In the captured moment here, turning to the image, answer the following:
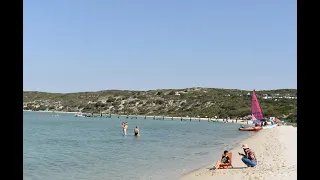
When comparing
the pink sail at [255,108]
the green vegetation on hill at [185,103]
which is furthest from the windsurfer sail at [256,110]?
the green vegetation on hill at [185,103]

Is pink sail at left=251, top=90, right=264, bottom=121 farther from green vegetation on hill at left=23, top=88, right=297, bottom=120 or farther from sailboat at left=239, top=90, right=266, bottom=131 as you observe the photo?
green vegetation on hill at left=23, top=88, right=297, bottom=120

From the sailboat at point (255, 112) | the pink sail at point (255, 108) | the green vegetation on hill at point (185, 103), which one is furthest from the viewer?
the green vegetation on hill at point (185, 103)

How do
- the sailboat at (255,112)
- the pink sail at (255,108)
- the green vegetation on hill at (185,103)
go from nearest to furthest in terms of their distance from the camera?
the sailboat at (255,112) → the pink sail at (255,108) → the green vegetation on hill at (185,103)

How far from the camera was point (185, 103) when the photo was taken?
489 feet

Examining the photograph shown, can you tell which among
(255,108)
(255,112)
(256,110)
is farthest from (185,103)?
(255,108)

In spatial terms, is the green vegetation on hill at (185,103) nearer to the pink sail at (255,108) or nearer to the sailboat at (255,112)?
the sailboat at (255,112)

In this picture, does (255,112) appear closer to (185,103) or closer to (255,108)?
(255,108)

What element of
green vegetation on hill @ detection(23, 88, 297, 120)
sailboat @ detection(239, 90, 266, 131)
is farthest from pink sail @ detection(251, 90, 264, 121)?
green vegetation on hill @ detection(23, 88, 297, 120)

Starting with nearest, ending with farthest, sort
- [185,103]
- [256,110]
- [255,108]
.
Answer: [255,108] → [256,110] → [185,103]

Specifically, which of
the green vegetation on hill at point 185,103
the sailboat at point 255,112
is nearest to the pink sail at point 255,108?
the sailboat at point 255,112

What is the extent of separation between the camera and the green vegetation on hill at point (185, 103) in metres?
122

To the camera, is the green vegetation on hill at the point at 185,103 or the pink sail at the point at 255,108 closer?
the pink sail at the point at 255,108

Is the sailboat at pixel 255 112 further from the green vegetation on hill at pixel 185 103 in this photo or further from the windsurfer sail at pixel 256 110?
the green vegetation on hill at pixel 185 103

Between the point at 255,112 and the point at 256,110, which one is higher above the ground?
the point at 256,110
